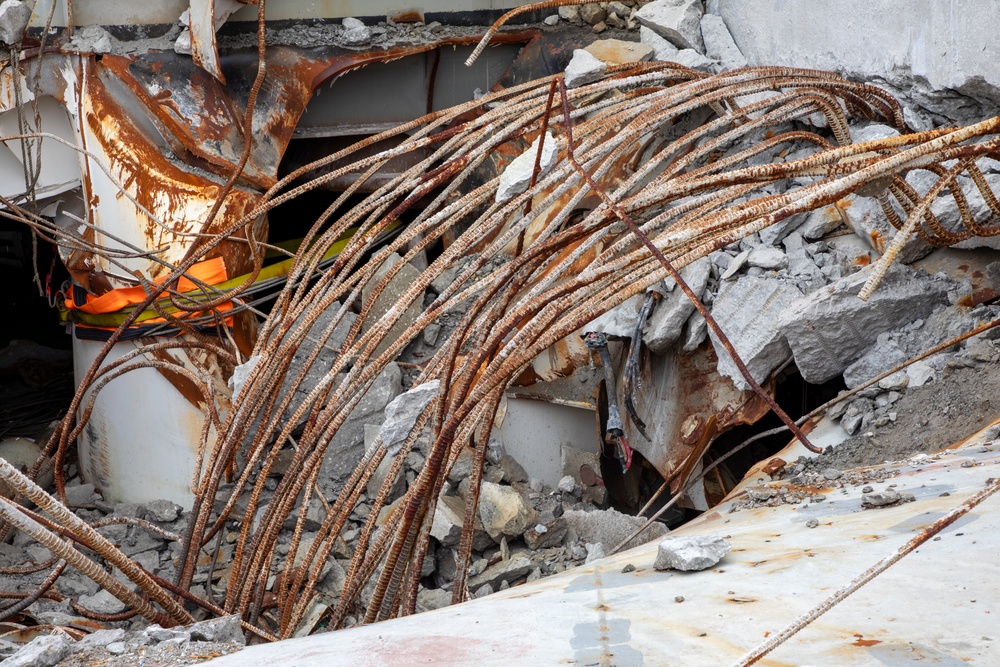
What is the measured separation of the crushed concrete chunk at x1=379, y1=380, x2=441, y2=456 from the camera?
2523 millimetres

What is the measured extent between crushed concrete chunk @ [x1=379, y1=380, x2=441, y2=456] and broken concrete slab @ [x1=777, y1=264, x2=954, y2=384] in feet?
3.88

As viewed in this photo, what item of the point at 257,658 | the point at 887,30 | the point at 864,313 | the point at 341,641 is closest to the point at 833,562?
the point at 341,641

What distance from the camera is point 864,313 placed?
280 cm

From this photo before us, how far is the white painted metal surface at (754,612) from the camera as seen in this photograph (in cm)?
132

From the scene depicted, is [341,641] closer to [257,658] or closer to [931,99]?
[257,658]

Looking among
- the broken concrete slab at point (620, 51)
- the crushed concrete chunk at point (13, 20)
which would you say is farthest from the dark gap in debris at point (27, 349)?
the broken concrete slab at point (620, 51)

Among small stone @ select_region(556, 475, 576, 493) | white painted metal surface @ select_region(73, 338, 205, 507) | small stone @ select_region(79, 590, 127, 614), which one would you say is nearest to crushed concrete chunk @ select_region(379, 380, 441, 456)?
small stone @ select_region(556, 475, 576, 493)

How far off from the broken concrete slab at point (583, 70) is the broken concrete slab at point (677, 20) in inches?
19.0

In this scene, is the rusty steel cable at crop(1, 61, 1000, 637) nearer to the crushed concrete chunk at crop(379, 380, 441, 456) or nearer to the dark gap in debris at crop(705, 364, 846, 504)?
the crushed concrete chunk at crop(379, 380, 441, 456)

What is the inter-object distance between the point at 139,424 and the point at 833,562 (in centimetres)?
358

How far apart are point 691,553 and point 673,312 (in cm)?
151

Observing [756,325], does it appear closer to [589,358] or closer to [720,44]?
[589,358]

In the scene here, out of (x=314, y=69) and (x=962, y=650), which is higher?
(x=314, y=69)

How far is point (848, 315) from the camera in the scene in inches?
109
